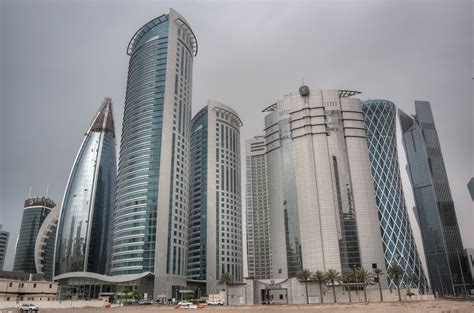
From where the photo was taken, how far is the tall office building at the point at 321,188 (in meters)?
145

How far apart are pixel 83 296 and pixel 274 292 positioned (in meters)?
79.2

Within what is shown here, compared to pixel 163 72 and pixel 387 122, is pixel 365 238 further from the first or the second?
pixel 163 72

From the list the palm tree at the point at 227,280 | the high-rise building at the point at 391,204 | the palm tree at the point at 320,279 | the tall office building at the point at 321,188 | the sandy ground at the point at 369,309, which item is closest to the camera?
the sandy ground at the point at 369,309

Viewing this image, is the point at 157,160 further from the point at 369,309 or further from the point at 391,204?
the point at 369,309

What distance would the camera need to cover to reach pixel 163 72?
17612cm

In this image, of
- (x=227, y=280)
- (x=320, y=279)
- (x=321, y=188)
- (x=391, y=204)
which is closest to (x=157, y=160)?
(x=227, y=280)

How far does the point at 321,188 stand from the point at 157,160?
71600mm

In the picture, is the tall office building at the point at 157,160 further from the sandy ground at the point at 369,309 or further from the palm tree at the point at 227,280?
the sandy ground at the point at 369,309

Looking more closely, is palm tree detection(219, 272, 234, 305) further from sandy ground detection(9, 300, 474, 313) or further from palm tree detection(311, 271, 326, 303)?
sandy ground detection(9, 300, 474, 313)

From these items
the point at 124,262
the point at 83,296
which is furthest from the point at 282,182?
the point at 83,296

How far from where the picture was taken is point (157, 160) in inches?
6373

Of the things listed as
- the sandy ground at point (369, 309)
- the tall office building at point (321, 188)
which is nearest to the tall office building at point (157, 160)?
the tall office building at point (321, 188)

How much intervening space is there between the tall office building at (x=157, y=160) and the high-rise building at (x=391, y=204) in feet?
299

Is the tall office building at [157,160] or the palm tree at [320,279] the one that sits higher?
the tall office building at [157,160]
